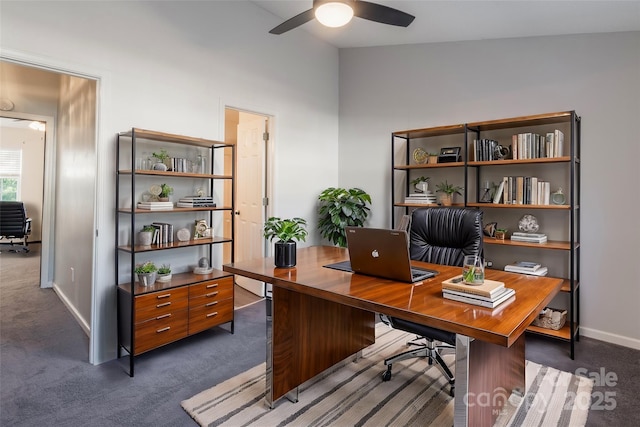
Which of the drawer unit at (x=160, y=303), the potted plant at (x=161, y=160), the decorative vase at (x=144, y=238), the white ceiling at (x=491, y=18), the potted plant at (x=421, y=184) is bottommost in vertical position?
the drawer unit at (x=160, y=303)

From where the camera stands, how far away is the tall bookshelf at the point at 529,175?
9.43 ft

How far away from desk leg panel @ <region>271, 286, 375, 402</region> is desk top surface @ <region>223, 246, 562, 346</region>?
0.23 m

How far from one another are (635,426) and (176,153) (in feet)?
11.4

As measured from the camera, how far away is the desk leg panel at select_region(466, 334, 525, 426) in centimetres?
147

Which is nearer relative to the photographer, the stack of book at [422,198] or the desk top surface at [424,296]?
the desk top surface at [424,296]

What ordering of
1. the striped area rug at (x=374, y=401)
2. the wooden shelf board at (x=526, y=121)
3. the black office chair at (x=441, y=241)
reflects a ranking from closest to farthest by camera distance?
the striped area rug at (x=374, y=401), the black office chair at (x=441, y=241), the wooden shelf board at (x=526, y=121)

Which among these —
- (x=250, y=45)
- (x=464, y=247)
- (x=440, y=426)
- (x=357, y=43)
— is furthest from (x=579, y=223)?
(x=250, y=45)

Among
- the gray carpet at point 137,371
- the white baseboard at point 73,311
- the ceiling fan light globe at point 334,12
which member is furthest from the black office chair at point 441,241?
the white baseboard at point 73,311

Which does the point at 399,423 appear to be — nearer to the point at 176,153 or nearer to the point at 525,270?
the point at 525,270

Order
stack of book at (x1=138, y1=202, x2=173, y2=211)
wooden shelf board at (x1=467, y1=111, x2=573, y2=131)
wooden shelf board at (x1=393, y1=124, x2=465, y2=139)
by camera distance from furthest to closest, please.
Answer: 1. wooden shelf board at (x1=393, y1=124, x2=465, y2=139)
2. wooden shelf board at (x1=467, y1=111, x2=573, y2=131)
3. stack of book at (x1=138, y1=202, x2=173, y2=211)

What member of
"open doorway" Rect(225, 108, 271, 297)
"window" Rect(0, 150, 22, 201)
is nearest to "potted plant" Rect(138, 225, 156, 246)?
"open doorway" Rect(225, 108, 271, 297)

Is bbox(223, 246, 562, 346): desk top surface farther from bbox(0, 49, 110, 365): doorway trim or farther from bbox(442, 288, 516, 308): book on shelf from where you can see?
bbox(0, 49, 110, 365): doorway trim

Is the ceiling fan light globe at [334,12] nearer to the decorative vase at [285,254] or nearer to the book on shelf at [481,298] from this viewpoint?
the decorative vase at [285,254]

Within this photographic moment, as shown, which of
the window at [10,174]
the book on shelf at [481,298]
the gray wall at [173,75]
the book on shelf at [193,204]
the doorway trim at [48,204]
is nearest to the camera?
the book on shelf at [481,298]
